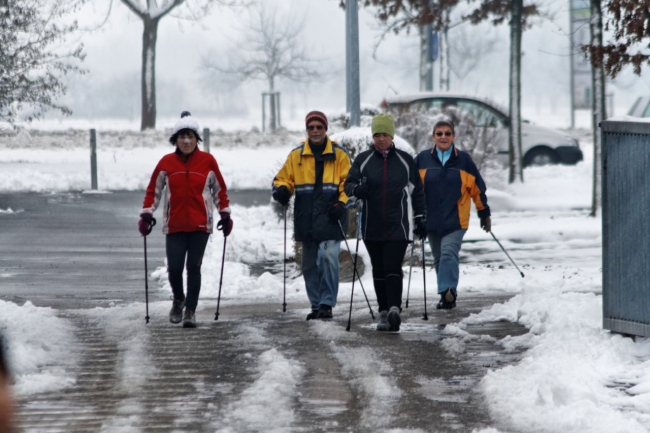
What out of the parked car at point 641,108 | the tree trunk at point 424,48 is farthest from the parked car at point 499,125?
the tree trunk at point 424,48

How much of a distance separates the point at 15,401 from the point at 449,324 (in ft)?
11.9

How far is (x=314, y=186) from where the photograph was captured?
921cm

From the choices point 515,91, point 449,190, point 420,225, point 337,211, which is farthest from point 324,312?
point 515,91

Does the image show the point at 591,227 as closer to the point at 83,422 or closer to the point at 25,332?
the point at 25,332

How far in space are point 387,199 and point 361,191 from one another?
23cm

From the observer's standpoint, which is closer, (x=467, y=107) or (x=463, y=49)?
(x=467, y=107)

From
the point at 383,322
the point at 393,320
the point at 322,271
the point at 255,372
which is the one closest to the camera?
the point at 255,372

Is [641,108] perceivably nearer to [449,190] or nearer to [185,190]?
[449,190]

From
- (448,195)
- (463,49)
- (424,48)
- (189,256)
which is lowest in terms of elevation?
(189,256)

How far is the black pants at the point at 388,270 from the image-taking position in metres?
8.76

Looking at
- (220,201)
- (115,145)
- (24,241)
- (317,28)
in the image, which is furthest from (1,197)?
(317,28)

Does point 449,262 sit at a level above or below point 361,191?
below

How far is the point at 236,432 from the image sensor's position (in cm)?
570

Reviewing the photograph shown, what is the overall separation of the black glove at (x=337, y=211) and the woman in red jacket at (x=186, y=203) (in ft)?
2.76
